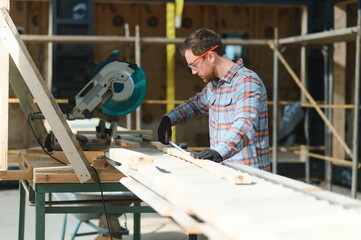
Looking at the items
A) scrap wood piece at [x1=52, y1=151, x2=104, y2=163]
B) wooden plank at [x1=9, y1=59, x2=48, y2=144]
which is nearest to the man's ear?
scrap wood piece at [x1=52, y1=151, x2=104, y2=163]

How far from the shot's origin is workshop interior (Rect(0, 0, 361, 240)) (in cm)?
239

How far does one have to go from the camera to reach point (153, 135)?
6645mm

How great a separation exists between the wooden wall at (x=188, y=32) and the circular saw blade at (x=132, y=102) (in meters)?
7.23

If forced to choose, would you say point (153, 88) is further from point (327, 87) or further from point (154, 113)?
point (327, 87)

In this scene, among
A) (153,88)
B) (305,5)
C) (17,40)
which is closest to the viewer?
(17,40)

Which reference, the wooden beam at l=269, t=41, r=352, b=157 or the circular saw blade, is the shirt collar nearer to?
the circular saw blade

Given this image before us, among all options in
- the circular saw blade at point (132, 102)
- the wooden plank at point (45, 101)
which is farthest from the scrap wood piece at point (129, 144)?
the wooden plank at point (45, 101)

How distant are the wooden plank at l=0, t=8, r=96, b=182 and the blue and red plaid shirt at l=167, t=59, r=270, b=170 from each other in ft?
2.35

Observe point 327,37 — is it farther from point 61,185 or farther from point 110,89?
point 61,185

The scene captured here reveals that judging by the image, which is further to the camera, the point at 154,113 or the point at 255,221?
the point at 154,113

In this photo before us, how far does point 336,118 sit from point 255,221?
8542 millimetres

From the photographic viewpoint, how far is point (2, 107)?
3889 millimetres

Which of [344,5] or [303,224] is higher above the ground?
[344,5]

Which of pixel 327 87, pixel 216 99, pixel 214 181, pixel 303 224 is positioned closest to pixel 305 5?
pixel 327 87
